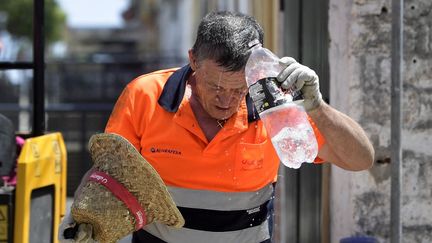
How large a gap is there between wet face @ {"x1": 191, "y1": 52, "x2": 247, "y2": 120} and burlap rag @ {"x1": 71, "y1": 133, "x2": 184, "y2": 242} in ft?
1.07

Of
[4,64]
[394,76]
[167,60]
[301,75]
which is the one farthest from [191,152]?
[167,60]

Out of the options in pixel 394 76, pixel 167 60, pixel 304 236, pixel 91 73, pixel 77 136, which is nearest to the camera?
pixel 394 76

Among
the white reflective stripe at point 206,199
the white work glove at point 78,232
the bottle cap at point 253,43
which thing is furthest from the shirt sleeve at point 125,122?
the bottle cap at point 253,43

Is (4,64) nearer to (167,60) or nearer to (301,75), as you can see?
(301,75)

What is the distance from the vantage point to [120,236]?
2365 mm

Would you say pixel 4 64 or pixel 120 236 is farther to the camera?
pixel 4 64

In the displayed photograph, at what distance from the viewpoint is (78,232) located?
7.56 feet

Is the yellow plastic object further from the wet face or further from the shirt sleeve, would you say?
the wet face

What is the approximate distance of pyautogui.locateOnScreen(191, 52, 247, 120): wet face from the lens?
7.75 ft

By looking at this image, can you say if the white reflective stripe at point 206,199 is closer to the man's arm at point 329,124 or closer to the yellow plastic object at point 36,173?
the man's arm at point 329,124

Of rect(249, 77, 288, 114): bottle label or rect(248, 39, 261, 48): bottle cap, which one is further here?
rect(248, 39, 261, 48): bottle cap

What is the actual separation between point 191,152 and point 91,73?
13190mm

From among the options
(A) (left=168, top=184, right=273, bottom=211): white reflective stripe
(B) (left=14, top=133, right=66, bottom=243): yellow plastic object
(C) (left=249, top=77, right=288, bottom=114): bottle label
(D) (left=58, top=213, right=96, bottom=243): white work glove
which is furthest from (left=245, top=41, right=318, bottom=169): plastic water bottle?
(B) (left=14, top=133, right=66, bottom=243): yellow plastic object

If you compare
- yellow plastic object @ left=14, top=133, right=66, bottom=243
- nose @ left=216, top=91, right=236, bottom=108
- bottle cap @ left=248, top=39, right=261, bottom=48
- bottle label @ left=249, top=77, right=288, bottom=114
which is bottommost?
yellow plastic object @ left=14, top=133, right=66, bottom=243
